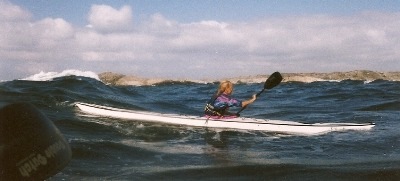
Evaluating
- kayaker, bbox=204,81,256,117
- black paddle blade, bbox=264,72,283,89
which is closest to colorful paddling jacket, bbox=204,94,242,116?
kayaker, bbox=204,81,256,117

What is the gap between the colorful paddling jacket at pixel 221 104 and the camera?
38.0ft

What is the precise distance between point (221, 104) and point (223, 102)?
101 mm

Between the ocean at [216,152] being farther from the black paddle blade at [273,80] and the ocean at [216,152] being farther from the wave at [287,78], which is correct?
the wave at [287,78]

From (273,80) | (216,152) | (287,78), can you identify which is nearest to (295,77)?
(287,78)

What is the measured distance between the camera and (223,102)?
464 inches

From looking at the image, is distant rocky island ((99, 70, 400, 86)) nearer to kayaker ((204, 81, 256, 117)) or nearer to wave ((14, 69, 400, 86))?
wave ((14, 69, 400, 86))

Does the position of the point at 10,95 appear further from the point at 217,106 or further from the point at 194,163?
the point at 194,163

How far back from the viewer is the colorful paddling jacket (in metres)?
11.6

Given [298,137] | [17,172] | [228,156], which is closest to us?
[17,172]

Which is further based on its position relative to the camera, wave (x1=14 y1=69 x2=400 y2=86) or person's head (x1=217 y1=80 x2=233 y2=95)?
wave (x1=14 y1=69 x2=400 y2=86)

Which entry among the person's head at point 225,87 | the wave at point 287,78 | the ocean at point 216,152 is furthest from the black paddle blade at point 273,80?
the wave at point 287,78

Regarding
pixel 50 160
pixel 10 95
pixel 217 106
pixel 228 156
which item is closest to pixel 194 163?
pixel 228 156

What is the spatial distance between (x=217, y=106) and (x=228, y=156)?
3.97m

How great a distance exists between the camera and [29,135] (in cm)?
338
